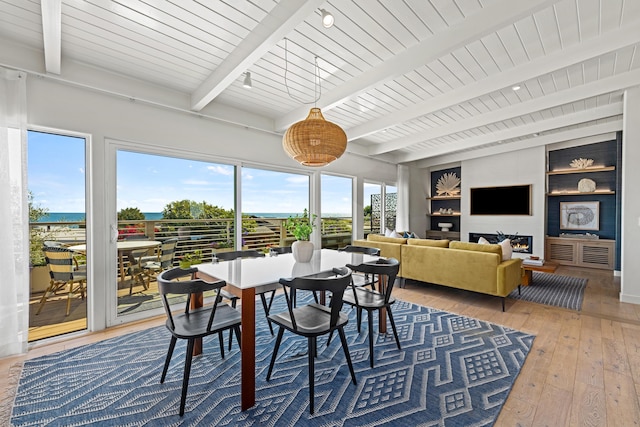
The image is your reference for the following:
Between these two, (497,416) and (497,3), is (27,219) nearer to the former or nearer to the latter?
(497,416)

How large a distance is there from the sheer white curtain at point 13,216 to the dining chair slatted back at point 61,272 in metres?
0.32

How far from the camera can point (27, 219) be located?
2463mm

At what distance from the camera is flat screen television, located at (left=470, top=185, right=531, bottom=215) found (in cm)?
658

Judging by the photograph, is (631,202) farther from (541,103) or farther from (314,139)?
(314,139)

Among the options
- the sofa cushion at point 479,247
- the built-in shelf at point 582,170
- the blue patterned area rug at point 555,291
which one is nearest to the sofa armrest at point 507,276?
the sofa cushion at point 479,247

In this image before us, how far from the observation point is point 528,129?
5203mm

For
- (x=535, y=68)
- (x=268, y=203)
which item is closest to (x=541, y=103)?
(x=535, y=68)

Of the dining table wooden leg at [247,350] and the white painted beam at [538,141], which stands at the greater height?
the white painted beam at [538,141]

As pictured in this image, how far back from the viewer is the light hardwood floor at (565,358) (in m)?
1.73

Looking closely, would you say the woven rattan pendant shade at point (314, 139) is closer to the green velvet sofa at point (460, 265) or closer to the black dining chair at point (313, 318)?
the black dining chair at point (313, 318)

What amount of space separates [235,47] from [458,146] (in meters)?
5.25

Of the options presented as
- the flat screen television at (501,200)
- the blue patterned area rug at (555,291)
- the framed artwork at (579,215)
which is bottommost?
the blue patterned area rug at (555,291)

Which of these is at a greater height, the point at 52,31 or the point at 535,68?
the point at 535,68

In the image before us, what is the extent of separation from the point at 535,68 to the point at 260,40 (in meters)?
2.72
